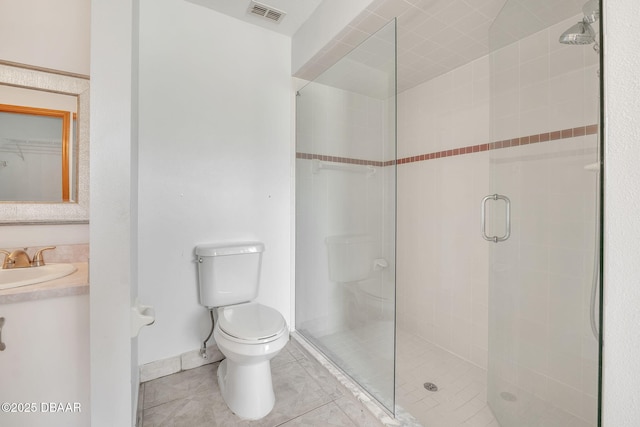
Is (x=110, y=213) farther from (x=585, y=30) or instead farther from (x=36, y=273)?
(x=585, y=30)

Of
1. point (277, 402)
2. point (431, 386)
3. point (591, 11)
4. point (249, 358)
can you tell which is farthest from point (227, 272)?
point (591, 11)

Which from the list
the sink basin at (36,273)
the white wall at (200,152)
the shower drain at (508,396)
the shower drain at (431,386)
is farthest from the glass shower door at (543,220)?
the sink basin at (36,273)

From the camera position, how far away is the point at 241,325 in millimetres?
1547

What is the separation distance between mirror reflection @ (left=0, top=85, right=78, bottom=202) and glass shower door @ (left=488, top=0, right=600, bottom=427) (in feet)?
7.51

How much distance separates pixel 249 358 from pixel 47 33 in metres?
1.90

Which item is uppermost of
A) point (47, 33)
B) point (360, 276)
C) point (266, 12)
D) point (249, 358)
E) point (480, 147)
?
point (266, 12)

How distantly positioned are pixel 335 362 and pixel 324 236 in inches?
33.9

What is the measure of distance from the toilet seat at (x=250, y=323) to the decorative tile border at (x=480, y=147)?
1.07 metres

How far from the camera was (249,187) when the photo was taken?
2080mm

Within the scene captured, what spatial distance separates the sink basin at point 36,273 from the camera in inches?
45.2

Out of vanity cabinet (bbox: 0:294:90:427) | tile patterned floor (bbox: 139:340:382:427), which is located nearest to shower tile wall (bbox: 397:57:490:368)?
tile patterned floor (bbox: 139:340:382:427)

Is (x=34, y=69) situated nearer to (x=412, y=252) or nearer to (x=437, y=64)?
(x=437, y=64)

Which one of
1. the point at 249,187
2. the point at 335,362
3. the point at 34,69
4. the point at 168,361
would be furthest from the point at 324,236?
the point at 34,69

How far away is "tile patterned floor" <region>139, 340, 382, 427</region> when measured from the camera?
1449 millimetres
